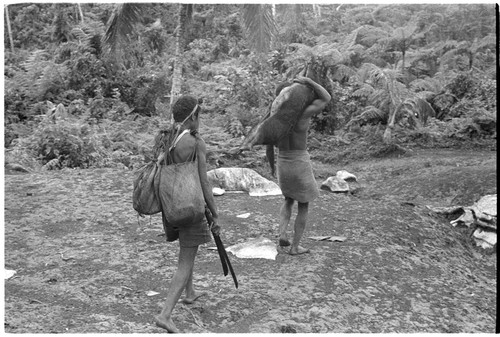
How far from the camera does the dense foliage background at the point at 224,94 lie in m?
11.5

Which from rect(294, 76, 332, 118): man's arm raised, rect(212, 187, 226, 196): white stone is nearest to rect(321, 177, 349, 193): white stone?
rect(212, 187, 226, 196): white stone

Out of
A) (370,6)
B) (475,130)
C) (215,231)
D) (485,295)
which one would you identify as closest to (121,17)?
(215,231)

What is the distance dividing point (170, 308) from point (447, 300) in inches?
113

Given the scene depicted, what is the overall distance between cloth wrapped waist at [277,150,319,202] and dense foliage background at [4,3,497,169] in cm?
457

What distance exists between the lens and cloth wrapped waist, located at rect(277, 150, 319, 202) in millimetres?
5562

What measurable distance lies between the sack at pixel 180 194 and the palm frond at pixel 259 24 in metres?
6.09

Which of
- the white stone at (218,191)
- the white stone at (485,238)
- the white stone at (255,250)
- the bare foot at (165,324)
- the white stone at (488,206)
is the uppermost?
the bare foot at (165,324)

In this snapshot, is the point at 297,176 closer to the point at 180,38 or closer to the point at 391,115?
the point at 180,38

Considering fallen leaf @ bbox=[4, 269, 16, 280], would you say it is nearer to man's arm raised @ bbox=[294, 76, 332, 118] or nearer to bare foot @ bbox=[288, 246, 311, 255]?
bare foot @ bbox=[288, 246, 311, 255]

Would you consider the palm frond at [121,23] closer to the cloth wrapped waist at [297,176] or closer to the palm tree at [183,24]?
the palm tree at [183,24]

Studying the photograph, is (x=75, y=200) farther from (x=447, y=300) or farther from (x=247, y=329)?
(x=447, y=300)

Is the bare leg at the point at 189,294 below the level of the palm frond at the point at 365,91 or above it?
below

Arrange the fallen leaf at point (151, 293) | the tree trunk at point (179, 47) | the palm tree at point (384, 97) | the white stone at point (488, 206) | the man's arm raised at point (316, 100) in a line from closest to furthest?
the fallen leaf at point (151, 293)
the man's arm raised at point (316, 100)
the white stone at point (488, 206)
the tree trunk at point (179, 47)
the palm tree at point (384, 97)

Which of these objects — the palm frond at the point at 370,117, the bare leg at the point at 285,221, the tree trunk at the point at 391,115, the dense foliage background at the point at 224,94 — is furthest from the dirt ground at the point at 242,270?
the palm frond at the point at 370,117
